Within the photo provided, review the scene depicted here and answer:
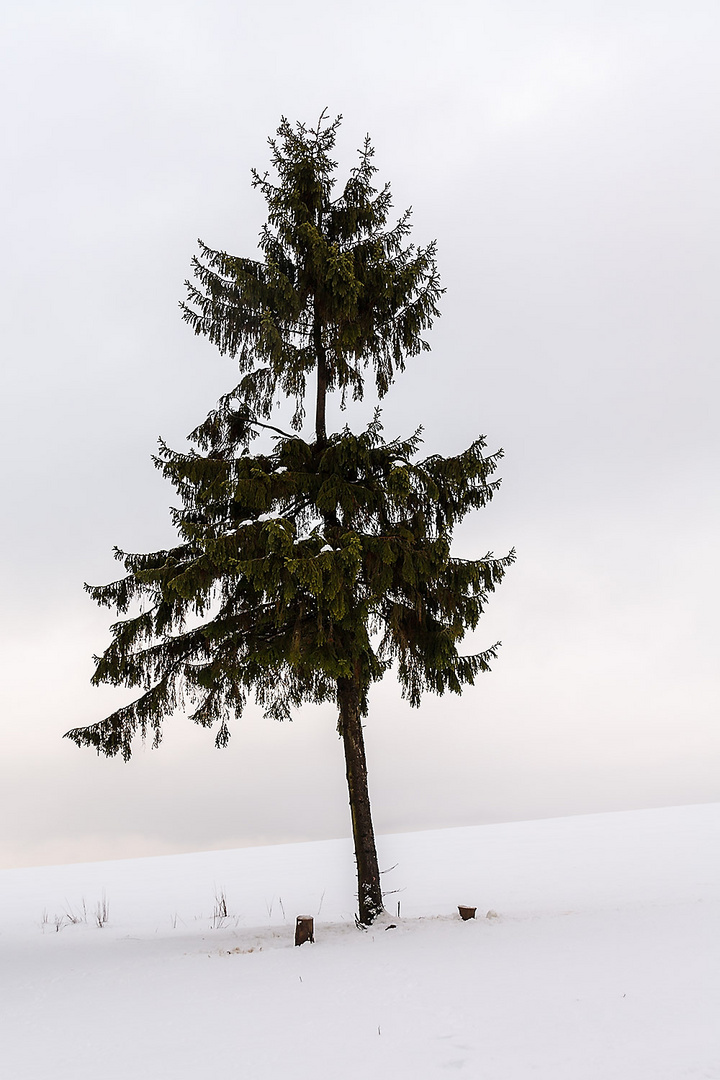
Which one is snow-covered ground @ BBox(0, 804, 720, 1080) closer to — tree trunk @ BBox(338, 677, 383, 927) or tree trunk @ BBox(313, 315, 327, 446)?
tree trunk @ BBox(338, 677, 383, 927)

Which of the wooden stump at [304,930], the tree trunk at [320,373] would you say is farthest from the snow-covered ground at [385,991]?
the tree trunk at [320,373]

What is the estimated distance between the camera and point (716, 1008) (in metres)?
6.95

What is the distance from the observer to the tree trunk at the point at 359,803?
41.5ft

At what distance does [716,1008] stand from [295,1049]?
378cm

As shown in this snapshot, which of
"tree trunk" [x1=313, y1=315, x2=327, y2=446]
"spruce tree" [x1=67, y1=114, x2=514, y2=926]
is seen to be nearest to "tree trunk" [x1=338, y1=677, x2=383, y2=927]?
"spruce tree" [x1=67, y1=114, x2=514, y2=926]

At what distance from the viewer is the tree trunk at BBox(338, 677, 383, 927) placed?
12.6m

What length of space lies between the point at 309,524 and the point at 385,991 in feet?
25.9

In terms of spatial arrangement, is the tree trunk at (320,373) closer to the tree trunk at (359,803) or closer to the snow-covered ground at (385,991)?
the tree trunk at (359,803)

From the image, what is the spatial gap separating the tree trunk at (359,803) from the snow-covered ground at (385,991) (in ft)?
1.58

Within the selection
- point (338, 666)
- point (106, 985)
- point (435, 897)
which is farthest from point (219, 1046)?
point (435, 897)

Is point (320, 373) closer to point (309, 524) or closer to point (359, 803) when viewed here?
point (309, 524)

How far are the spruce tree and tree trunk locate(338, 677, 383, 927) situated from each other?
28 millimetres

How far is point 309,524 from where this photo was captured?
14148 millimetres

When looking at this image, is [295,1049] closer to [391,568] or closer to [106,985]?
[106,985]
